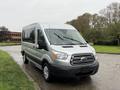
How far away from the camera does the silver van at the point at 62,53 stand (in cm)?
711

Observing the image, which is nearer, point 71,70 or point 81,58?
point 71,70

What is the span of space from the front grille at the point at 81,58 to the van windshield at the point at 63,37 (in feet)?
3.08

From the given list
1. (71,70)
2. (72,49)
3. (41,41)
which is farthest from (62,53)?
(41,41)

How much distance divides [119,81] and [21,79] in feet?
12.4

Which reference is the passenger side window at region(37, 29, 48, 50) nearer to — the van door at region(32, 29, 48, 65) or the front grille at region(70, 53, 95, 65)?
the van door at region(32, 29, 48, 65)

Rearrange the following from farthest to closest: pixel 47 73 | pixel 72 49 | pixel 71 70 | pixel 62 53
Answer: pixel 47 73 → pixel 72 49 → pixel 62 53 → pixel 71 70

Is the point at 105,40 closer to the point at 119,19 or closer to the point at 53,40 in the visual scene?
the point at 119,19

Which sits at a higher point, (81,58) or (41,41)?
(41,41)

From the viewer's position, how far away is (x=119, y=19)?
53781mm

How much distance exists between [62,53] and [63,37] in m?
1.32

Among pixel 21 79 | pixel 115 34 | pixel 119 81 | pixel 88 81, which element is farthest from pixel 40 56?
pixel 115 34

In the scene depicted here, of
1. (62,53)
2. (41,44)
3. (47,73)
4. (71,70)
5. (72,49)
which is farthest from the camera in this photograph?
(41,44)

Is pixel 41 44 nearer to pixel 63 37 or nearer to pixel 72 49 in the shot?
pixel 63 37

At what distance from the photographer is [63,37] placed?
328 inches
